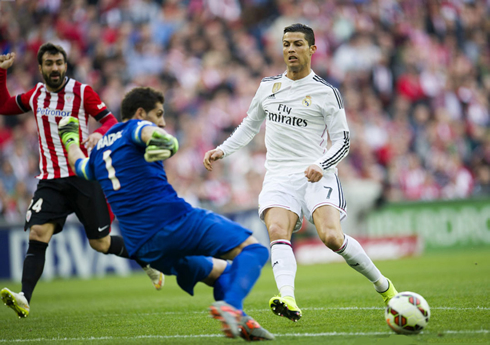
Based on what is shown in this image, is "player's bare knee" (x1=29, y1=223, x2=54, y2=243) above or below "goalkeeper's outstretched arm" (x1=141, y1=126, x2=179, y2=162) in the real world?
below

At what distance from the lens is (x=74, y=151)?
5.49 metres

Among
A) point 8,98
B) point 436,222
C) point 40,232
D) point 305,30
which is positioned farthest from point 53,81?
point 436,222

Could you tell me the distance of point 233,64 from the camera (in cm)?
1916

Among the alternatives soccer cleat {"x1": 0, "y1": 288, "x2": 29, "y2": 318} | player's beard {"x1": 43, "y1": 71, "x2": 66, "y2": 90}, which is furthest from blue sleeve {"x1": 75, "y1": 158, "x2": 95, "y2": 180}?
player's beard {"x1": 43, "y1": 71, "x2": 66, "y2": 90}

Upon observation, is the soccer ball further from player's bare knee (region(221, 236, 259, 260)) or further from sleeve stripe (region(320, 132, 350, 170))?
sleeve stripe (region(320, 132, 350, 170))

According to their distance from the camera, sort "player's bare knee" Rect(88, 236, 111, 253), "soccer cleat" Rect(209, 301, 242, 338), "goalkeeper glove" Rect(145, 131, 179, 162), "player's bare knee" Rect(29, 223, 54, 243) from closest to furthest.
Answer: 1. "soccer cleat" Rect(209, 301, 242, 338)
2. "goalkeeper glove" Rect(145, 131, 179, 162)
3. "player's bare knee" Rect(29, 223, 54, 243)
4. "player's bare knee" Rect(88, 236, 111, 253)

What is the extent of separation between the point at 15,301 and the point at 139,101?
2.64 m

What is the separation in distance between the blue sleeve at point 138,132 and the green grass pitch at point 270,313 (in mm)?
1504

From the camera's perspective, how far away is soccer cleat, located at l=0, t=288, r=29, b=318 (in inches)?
255

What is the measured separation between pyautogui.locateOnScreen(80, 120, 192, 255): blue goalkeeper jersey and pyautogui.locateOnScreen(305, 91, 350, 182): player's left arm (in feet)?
5.15

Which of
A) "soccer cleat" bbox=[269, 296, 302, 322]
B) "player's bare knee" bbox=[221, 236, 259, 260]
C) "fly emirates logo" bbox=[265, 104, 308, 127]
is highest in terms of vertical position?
"fly emirates logo" bbox=[265, 104, 308, 127]

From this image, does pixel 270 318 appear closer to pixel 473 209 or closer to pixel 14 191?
pixel 14 191

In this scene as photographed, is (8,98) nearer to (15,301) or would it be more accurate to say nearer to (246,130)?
(15,301)

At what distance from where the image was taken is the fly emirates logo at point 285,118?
6500mm
